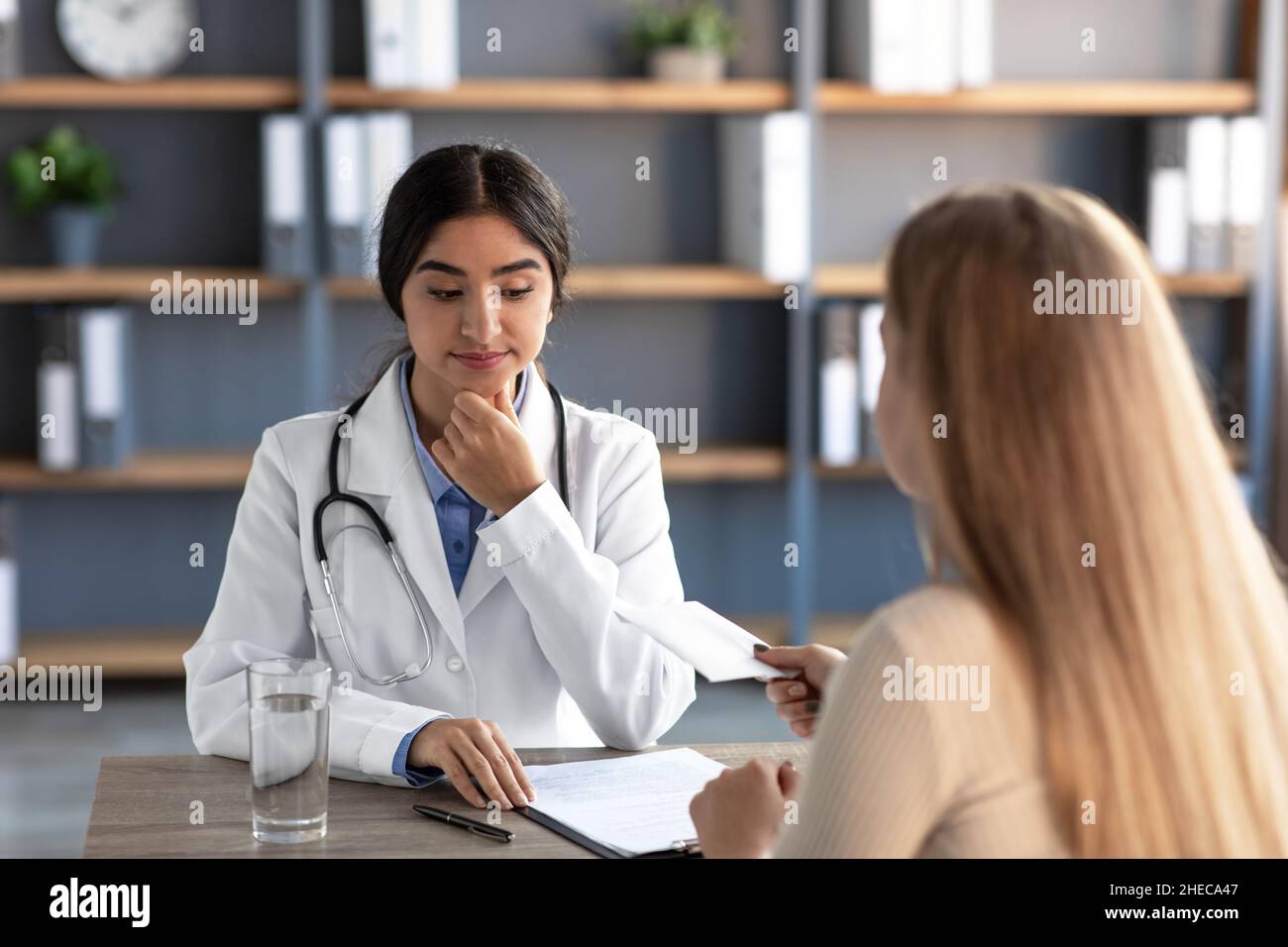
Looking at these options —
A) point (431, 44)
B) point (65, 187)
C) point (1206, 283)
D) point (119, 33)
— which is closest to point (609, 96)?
point (431, 44)

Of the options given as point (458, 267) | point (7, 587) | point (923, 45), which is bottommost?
point (7, 587)

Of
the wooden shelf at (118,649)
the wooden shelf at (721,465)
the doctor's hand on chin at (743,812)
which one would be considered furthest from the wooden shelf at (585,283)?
the doctor's hand on chin at (743,812)

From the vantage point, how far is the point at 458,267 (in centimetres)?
178

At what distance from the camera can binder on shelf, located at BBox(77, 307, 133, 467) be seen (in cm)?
353

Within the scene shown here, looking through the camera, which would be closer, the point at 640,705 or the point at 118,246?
the point at 640,705

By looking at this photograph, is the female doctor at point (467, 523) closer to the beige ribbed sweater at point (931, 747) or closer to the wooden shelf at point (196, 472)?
the beige ribbed sweater at point (931, 747)

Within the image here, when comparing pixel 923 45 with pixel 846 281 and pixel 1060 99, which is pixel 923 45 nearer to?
pixel 1060 99

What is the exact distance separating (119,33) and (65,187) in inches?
15.2

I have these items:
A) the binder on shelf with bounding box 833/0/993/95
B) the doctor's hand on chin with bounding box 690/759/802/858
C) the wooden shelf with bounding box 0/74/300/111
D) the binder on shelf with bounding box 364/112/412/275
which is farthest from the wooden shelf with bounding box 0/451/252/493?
the doctor's hand on chin with bounding box 690/759/802/858

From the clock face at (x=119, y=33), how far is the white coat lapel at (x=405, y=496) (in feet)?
7.10

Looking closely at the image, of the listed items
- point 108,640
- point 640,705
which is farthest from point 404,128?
point 640,705
